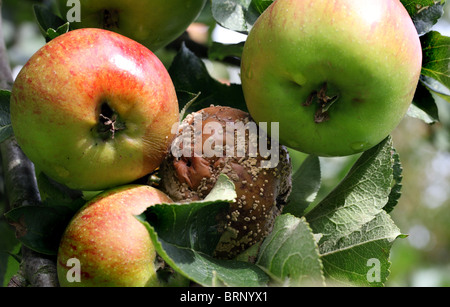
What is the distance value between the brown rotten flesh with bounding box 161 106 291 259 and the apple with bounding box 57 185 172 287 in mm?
93

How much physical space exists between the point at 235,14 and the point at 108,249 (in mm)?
469

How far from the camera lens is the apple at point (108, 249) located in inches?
26.7

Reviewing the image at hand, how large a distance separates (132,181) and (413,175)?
3394 millimetres

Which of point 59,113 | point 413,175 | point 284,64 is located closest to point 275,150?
point 284,64

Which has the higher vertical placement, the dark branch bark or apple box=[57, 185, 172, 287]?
apple box=[57, 185, 172, 287]

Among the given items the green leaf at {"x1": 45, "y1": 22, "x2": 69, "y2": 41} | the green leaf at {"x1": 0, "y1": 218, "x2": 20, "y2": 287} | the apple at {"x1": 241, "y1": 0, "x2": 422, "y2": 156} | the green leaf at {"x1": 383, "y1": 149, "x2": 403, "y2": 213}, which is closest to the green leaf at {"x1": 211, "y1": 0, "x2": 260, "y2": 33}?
the apple at {"x1": 241, "y1": 0, "x2": 422, "y2": 156}

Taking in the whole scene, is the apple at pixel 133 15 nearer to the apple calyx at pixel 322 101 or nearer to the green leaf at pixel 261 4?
the green leaf at pixel 261 4

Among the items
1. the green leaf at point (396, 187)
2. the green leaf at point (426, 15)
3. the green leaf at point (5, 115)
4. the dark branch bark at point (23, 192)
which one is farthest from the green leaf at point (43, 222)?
the green leaf at point (426, 15)

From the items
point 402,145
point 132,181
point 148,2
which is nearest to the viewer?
point 132,181

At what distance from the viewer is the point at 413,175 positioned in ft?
12.5

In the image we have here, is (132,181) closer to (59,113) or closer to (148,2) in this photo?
(59,113)

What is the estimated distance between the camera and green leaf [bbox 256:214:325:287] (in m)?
0.65

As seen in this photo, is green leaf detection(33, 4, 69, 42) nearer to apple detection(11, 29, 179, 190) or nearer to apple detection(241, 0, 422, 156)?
apple detection(11, 29, 179, 190)
